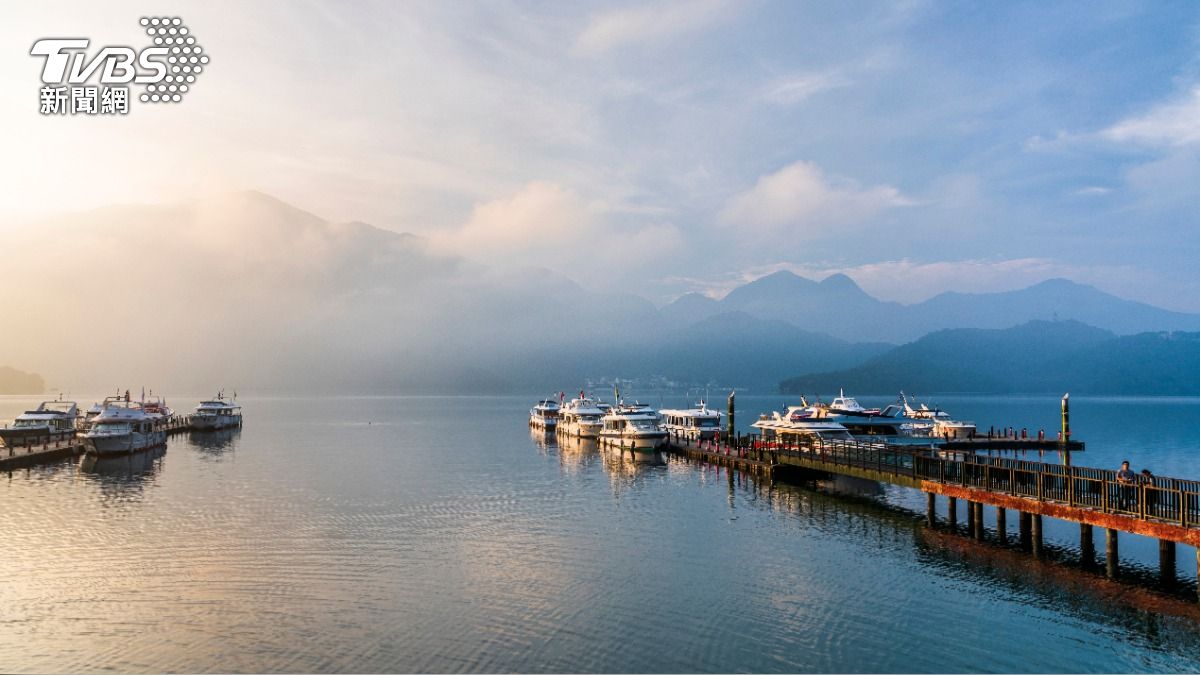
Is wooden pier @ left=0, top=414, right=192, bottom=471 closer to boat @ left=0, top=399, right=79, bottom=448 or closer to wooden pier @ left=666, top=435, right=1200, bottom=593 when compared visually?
boat @ left=0, top=399, right=79, bottom=448

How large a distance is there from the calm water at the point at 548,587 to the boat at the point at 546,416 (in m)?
74.3

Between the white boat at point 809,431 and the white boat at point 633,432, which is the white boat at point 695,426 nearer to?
the white boat at point 633,432

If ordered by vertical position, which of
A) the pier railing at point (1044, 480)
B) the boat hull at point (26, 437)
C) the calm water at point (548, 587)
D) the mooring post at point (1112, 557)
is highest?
the pier railing at point (1044, 480)

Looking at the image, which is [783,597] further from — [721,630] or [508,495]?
[508,495]

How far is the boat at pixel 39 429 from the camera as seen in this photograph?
8081 centimetres

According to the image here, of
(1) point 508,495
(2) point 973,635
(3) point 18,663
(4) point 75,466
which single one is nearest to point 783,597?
(2) point 973,635

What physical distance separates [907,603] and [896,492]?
2920 centimetres

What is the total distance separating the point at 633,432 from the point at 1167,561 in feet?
194

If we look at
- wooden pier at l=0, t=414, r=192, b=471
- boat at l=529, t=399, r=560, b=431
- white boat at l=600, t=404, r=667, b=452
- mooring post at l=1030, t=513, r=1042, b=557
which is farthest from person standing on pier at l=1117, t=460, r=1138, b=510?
boat at l=529, t=399, r=560, b=431

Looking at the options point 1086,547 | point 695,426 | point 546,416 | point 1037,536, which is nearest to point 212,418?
point 546,416

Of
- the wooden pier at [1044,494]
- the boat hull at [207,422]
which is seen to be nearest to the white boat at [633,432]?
the wooden pier at [1044,494]

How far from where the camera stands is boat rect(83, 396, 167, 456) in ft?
254

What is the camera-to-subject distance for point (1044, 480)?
1399 inches

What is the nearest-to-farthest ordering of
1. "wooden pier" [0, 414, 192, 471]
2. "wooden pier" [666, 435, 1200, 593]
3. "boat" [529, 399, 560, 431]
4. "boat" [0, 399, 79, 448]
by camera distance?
"wooden pier" [666, 435, 1200, 593], "wooden pier" [0, 414, 192, 471], "boat" [0, 399, 79, 448], "boat" [529, 399, 560, 431]
